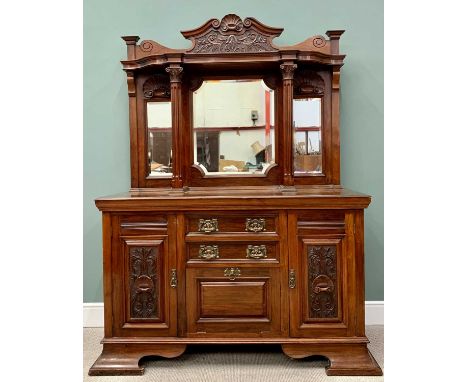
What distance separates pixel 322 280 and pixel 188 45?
180 centimetres

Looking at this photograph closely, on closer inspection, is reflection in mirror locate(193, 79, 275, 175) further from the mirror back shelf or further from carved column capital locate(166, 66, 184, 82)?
carved column capital locate(166, 66, 184, 82)

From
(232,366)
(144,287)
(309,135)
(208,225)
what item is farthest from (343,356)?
(309,135)

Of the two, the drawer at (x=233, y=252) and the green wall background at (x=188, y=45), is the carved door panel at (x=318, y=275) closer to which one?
the drawer at (x=233, y=252)

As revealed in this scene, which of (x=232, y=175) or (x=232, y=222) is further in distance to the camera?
(x=232, y=175)

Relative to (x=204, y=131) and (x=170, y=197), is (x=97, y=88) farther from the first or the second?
(x=170, y=197)

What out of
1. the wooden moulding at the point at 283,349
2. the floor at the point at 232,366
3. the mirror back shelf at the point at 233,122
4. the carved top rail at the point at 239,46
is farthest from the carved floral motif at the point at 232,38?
the floor at the point at 232,366

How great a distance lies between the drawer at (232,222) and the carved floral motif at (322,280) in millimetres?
264

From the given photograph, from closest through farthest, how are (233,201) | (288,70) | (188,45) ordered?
(233,201) < (288,70) < (188,45)

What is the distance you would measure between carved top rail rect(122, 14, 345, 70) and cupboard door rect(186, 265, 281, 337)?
128 centimetres

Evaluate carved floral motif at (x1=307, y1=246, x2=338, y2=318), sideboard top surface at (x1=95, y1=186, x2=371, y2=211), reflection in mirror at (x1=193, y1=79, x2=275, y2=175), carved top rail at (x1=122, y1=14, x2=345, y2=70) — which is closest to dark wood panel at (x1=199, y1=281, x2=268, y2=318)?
carved floral motif at (x1=307, y1=246, x2=338, y2=318)

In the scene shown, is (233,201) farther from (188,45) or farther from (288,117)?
(188,45)

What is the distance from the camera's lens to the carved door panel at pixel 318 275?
220cm

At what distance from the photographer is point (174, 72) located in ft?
8.13
